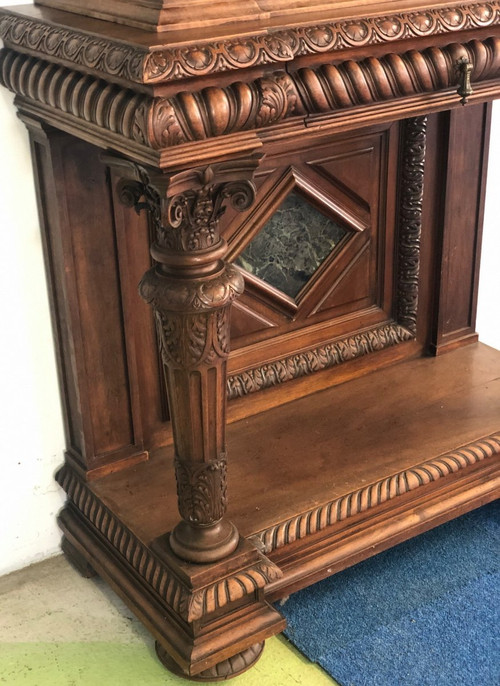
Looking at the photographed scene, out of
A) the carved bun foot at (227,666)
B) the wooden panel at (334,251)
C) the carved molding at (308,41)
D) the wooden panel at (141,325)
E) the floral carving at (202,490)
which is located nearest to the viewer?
the carved molding at (308,41)

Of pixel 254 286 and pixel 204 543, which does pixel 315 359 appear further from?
pixel 204 543

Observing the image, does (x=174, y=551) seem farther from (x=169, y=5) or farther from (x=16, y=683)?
(x=169, y=5)

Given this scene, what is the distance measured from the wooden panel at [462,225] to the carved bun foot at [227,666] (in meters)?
0.93

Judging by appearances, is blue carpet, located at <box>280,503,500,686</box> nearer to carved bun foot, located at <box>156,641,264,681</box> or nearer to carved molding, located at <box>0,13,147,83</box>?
carved bun foot, located at <box>156,641,264,681</box>

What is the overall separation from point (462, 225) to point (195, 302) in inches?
42.6

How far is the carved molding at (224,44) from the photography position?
1109 millimetres

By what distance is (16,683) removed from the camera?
1.61m

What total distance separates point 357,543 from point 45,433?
2.12 ft

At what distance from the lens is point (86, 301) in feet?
5.57

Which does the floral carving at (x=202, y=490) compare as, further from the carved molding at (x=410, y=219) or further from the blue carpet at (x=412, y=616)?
the carved molding at (x=410, y=219)

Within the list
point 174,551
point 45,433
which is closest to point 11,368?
point 45,433

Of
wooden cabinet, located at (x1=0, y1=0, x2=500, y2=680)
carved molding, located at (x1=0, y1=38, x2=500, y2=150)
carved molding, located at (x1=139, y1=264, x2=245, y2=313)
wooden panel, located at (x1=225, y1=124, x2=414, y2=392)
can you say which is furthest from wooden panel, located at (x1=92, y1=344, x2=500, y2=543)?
carved molding, located at (x1=0, y1=38, x2=500, y2=150)

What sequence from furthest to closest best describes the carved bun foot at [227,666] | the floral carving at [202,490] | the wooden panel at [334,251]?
the wooden panel at [334,251]
the carved bun foot at [227,666]
the floral carving at [202,490]

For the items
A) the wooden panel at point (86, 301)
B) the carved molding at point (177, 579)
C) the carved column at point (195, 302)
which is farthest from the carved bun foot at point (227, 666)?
the wooden panel at point (86, 301)
